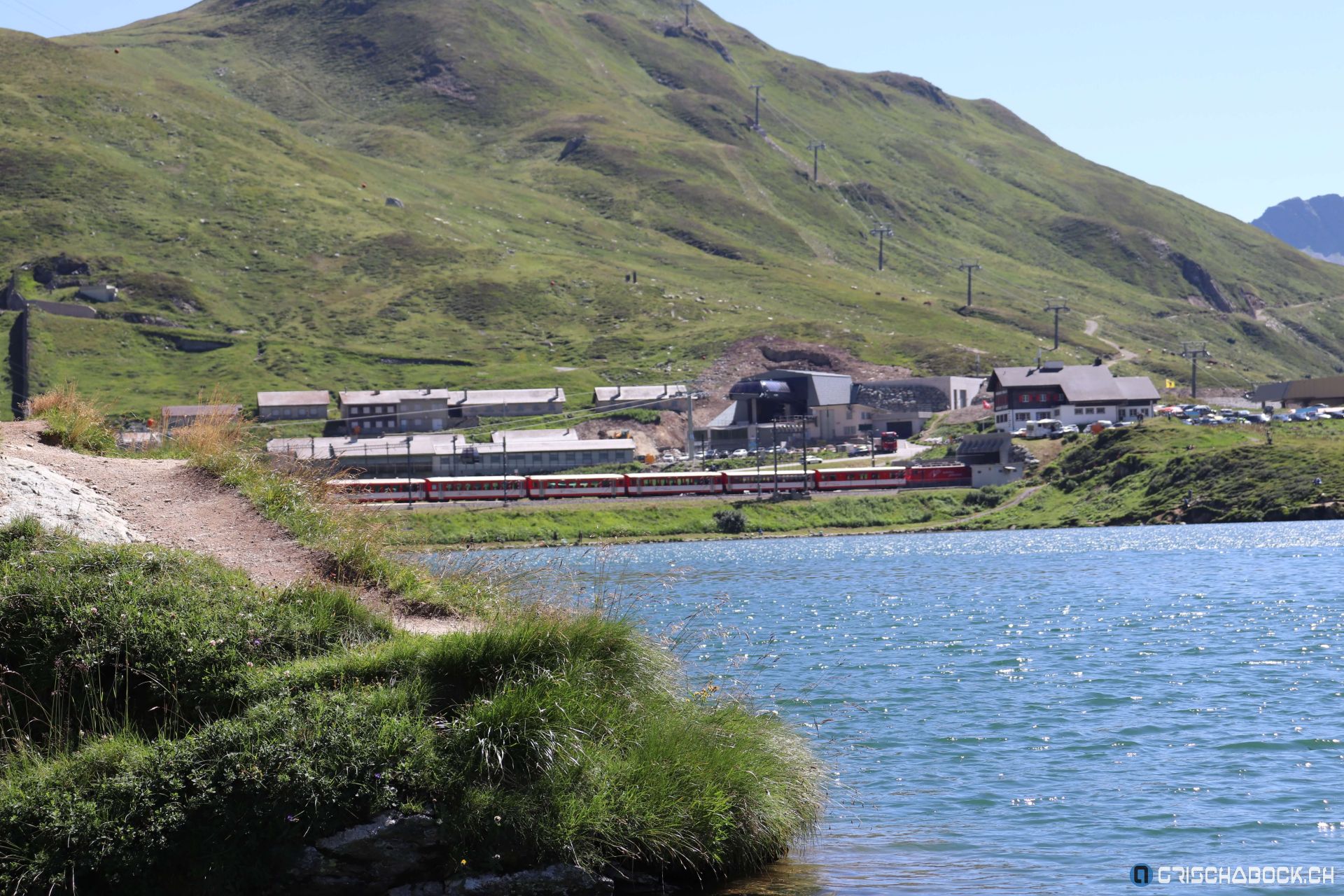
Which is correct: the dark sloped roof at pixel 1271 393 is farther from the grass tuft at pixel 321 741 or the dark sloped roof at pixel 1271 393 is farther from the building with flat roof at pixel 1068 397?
the grass tuft at pixel 321 741

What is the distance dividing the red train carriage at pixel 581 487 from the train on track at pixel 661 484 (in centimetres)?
5

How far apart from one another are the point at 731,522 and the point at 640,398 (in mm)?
56319

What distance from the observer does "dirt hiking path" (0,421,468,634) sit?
49.4ft

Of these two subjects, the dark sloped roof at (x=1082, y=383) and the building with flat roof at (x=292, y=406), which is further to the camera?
the building with flat roof at (x=292, y=406)

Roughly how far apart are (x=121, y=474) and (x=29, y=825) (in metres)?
8.35

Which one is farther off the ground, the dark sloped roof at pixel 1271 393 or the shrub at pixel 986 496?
the dark sloped roof at pixel 1271 393

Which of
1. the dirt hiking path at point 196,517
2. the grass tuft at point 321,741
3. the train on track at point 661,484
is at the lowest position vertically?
the train on track at point 661,484

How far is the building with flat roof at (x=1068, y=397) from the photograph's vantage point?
399 feet

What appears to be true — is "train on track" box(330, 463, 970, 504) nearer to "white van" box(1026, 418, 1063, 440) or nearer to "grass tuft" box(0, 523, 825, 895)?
"white van" box(1026, 418, 1063, 440)

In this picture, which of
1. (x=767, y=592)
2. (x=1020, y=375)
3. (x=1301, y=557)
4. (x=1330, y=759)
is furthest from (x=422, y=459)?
(x=1330, y=759)

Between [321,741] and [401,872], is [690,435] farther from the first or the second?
[401,872]

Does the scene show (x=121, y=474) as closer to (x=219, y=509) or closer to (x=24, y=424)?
(x=219, y=509)

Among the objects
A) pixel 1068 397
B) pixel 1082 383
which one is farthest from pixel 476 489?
pixel 1082 383

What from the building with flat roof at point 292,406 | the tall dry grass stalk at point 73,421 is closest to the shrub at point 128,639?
the tall dry grass stalk at point 73,421
